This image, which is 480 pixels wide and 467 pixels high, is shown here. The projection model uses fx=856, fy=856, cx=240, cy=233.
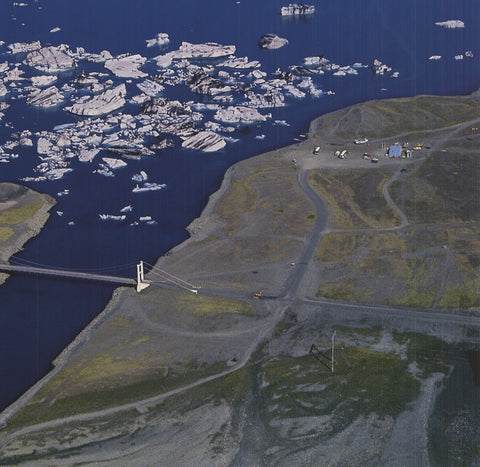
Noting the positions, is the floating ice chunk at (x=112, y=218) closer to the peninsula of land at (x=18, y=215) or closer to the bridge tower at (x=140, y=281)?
the peninsula of land at (x=18, y=215)

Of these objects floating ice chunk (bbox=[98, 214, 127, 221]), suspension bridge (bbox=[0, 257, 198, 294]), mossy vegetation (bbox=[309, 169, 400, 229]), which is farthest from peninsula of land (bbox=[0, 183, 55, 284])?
mossy vegetation (bbox=[309, 169, 400, 229])

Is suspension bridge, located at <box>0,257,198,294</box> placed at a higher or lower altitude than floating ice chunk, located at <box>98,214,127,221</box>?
lower

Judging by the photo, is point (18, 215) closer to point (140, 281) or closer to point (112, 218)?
point (112, 218)

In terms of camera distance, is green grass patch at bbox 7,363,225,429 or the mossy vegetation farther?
the mossy vegetation

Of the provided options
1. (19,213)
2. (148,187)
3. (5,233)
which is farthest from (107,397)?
(148,187)

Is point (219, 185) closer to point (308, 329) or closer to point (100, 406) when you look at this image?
point (308, 329)

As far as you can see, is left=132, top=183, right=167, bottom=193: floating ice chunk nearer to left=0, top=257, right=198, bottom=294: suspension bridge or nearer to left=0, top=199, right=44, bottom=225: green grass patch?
left=0, top=199, right=44, bottom=225: green grass patch
